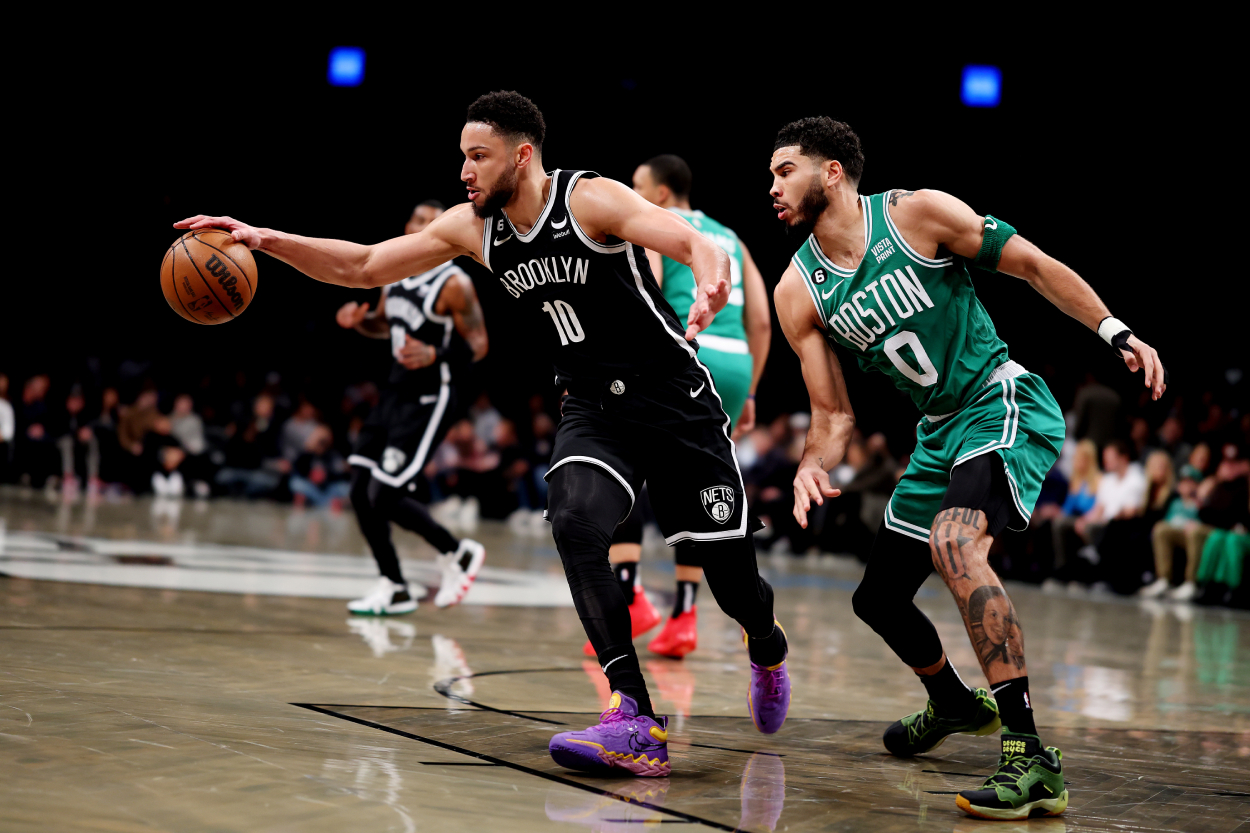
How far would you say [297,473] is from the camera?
1513cm

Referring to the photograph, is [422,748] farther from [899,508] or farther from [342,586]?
[342,586]

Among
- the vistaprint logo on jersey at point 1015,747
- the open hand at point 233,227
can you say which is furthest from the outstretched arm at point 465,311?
the vistaprint logo on jersey at point 1015,747

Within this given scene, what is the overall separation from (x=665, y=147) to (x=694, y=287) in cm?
970

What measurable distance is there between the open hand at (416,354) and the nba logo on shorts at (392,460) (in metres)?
0.45

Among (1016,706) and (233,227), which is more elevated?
(233,227)

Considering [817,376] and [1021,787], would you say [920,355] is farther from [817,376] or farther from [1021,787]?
[1021,787]

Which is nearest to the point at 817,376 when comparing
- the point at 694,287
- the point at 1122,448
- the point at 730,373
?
the point at 730,373

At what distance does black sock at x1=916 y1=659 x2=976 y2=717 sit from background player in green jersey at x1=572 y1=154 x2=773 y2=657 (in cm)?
186

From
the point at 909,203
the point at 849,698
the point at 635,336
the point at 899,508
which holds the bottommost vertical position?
the point at 849,698

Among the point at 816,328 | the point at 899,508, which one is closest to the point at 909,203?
the point at 816,328

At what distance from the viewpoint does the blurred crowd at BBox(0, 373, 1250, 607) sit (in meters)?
9.90

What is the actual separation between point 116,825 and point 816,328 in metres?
2.44

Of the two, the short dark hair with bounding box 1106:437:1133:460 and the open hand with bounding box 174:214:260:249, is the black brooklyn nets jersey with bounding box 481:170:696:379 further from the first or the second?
the short dark hair with bounding box 1106:437:1133:460

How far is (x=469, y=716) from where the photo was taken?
3814mm
